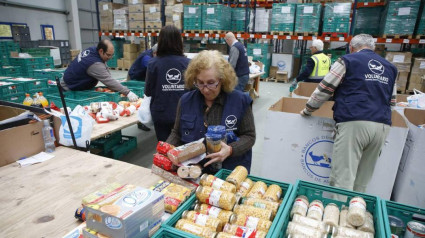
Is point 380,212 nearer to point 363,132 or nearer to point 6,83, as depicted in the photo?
point 363,132

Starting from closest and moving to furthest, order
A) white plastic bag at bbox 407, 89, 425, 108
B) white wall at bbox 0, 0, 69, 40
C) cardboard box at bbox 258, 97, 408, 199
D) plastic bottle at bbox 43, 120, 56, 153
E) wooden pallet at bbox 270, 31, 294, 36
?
plastic bottle at bbox 43, 120, 56, 153, cardboard box at bbox 258, 97, 408, 199, white plastic bag at bbox 407, 89, 425, 108, wooden pallet at bbox 270, 31, 294, 36, white wall at bbox 0, 0, 69, 40

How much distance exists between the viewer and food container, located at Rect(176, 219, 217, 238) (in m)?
1.09

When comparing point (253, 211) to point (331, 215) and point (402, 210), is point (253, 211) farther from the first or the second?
point (402, 210)

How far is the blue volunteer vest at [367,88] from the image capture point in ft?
7.68

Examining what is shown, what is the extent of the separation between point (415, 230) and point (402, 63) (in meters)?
8.03

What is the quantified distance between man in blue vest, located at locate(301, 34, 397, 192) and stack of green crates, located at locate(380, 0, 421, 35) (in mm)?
6070

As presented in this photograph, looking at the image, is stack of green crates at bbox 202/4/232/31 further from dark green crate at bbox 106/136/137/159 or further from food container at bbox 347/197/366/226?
food container at bbox 347/197/366/226

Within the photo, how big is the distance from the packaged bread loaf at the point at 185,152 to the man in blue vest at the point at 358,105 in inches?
61.1

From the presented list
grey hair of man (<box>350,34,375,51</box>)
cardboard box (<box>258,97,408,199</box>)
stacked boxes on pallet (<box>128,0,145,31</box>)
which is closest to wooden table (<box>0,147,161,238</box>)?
cardboard box (<box>258,97,408,199</box>)

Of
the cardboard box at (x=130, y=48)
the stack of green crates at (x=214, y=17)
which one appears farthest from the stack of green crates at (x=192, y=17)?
the cardboard box at (x=130, y=48)

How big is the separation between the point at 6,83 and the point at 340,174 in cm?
597

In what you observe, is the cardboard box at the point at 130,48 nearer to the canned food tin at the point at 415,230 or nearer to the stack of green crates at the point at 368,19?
the stack of green crates at the point at 368,19

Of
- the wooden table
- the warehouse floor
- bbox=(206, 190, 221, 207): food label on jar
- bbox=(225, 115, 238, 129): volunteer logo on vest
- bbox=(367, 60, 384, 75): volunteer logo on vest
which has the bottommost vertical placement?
the warehouse floor

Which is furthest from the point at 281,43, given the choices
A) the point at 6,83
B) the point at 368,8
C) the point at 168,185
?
the point at 168,185
